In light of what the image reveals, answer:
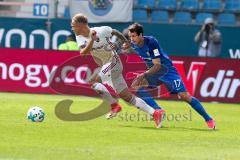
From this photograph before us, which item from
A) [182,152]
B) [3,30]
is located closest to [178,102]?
[3,30]

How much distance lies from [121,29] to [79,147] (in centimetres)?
1571

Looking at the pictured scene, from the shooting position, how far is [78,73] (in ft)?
75.6

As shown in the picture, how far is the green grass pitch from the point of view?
445 inches

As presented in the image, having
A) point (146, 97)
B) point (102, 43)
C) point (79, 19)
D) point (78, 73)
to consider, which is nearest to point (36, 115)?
point (102, 43)

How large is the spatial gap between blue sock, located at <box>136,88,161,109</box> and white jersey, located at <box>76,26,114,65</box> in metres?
0.93

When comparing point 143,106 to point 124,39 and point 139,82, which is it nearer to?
point 139,82

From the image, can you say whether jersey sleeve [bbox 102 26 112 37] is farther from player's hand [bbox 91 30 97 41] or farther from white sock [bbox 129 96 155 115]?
white sock [bbox 129 96 155 115]

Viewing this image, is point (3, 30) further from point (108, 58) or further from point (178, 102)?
point (108, 58)

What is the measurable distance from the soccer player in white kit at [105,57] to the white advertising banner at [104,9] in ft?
36.4

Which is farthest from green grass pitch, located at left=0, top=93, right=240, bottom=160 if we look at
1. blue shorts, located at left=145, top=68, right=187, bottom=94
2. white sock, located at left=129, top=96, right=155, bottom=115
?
blue shorts, located at left=145, top=68, right=187, bottom=94

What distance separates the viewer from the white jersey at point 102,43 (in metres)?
15.2

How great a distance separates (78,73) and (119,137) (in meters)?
9.75

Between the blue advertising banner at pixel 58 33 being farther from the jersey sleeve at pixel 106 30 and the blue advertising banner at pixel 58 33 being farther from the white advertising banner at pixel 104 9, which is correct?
the jersey sleeve at pixel 106 30

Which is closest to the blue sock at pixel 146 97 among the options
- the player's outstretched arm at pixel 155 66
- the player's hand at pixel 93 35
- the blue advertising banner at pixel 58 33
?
the player's outstretched arm at pixel 155 66
